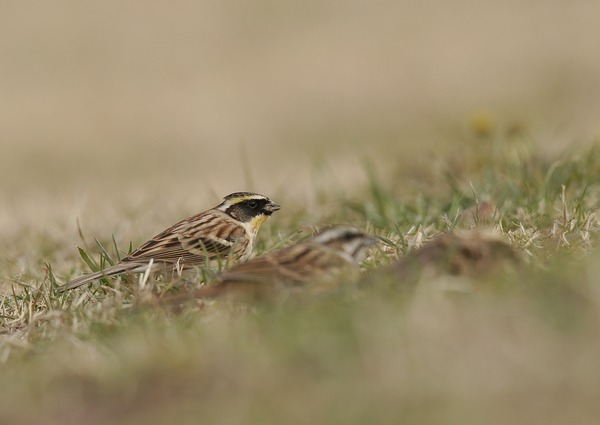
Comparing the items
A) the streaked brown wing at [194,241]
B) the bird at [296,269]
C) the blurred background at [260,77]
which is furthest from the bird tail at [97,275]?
the blurred background at [260,77]

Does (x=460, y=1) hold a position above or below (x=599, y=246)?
below

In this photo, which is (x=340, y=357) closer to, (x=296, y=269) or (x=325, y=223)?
(x=296, y=269)

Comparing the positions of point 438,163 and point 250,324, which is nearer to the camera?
point 250,324

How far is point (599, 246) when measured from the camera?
6.32 metres

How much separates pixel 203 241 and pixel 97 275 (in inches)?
45.1

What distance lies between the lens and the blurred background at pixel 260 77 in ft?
84.6

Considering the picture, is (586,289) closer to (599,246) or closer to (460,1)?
(599,246)

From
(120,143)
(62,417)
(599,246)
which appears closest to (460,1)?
(120,143)

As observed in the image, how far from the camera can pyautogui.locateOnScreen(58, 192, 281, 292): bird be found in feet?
24.0

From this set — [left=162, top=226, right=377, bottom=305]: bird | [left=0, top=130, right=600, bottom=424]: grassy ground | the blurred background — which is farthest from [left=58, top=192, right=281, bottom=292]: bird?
the blurred background

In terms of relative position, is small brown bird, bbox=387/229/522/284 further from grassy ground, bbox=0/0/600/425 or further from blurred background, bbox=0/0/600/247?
blurred background, bbox=0/0/600/247

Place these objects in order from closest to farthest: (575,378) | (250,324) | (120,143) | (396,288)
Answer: (575,378) → (250,324) → (396,288) → (120,143)

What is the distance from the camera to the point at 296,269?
5.88 m

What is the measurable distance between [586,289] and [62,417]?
2.27 metres
